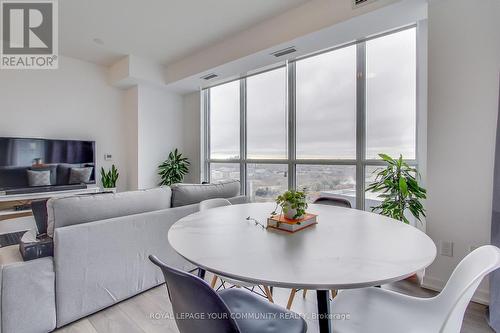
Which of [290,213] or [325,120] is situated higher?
[325,120]

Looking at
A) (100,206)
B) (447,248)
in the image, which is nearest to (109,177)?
(100,206)

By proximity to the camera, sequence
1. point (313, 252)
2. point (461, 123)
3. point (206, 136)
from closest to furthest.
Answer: point (313, 252), point (461, 123), point (206, 136)

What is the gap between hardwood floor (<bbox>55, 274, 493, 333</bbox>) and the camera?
1612 mm

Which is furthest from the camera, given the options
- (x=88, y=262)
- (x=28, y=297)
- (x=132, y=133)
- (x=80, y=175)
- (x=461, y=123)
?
(x=132, y=133)

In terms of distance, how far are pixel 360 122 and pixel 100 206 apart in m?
3.00

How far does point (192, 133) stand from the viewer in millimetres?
5328

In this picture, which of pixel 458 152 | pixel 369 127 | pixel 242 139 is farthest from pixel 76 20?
pixel 458 152

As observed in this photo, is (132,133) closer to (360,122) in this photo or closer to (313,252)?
(360,122)

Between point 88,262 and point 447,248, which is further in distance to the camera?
point 447,248

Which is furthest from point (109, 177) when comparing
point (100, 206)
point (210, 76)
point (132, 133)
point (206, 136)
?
point (100, 206)

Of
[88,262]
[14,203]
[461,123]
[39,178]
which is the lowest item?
[88,262]

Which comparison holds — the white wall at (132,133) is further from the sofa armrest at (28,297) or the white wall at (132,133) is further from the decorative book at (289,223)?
the decorative book at (289,223)

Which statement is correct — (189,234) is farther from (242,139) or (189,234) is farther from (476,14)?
(242,139)

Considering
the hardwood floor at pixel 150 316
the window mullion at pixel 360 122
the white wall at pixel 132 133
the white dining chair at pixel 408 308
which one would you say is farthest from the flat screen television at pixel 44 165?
the white dining chair at pixel 408 308
